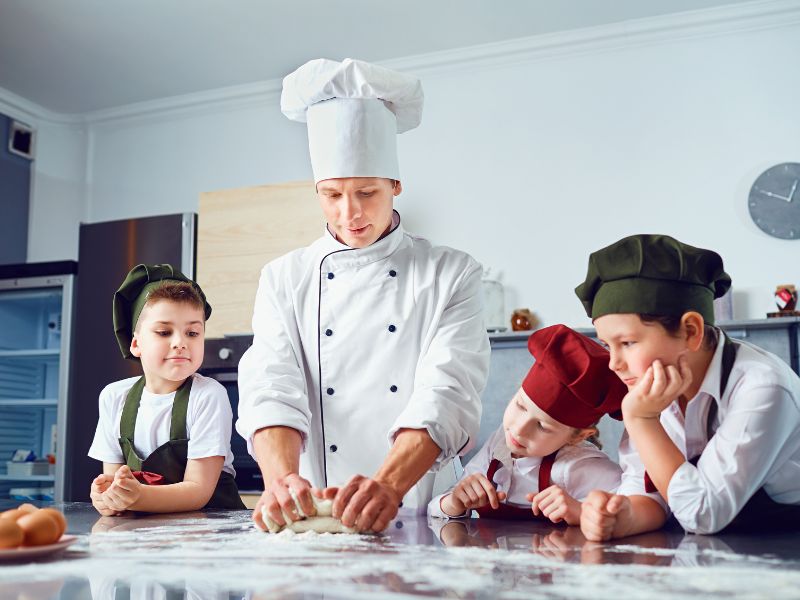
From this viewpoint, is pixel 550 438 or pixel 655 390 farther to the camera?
pixel 550 438

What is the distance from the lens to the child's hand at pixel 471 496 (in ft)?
4.06

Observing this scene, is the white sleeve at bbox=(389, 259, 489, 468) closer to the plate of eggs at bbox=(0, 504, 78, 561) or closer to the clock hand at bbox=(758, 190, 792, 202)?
the plate of eggs at bbox=(0, 504, 78, 561)

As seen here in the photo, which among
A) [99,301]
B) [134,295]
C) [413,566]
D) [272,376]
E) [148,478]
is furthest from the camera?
[99,301]

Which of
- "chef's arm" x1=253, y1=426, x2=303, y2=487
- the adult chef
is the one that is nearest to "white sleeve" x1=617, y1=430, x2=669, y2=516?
the adult chef

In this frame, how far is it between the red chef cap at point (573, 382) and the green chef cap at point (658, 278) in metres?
0.16

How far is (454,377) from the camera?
4.25ft

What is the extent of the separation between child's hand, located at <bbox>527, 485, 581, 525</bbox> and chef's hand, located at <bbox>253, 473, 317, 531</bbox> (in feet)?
1.05

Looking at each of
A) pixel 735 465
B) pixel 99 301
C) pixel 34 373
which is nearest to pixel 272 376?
pixel 735 465

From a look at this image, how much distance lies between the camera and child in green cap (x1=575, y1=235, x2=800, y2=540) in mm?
1008

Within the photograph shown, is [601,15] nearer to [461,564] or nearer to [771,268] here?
[771,268]

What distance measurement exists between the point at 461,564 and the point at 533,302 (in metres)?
2.85

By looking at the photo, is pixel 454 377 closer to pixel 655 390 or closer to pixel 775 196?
pixel 655 390

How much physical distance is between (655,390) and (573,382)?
23 centimetres

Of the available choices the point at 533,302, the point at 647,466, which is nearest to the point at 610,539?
the point at 647,466
